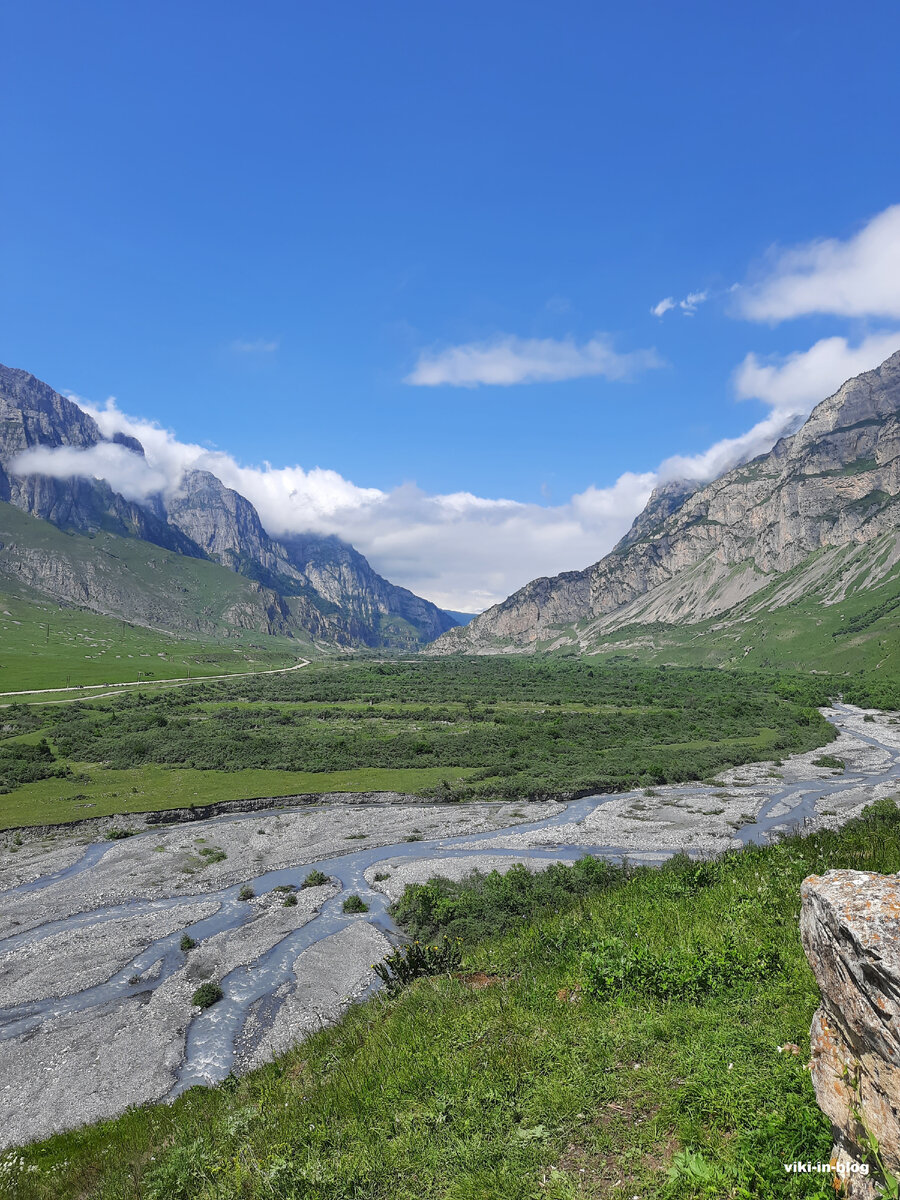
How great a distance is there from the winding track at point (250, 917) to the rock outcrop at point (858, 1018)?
22296 millimetres

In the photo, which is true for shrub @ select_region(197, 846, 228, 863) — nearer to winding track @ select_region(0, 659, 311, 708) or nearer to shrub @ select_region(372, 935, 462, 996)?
shrub @ select_region(372, 935, 462, 996)

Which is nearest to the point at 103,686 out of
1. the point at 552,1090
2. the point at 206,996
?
the point at 206,996

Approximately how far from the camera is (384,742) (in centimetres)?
8462

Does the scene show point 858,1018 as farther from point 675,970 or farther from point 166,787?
point 166,787

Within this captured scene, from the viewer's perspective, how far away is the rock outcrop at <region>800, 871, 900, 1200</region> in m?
4.62

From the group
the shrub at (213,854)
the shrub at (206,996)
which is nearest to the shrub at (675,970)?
the shrub at (206,996)

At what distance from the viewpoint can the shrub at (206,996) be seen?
81.7 feet

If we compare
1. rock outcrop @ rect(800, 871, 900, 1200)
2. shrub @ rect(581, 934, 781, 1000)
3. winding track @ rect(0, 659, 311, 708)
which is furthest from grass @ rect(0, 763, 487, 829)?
rock outcrop @ rect(800, 871, 900, 1200)

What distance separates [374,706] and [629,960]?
117918 mm

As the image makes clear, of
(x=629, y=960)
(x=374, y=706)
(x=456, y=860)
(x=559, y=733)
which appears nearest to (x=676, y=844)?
(x=456, y=860)

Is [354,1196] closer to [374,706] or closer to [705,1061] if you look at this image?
[705,1061]

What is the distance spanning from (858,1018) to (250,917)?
1420 inches

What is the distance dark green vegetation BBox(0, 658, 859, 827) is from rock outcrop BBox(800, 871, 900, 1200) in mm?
60017

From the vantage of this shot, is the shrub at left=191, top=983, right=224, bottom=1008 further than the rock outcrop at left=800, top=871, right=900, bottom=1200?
Yes
